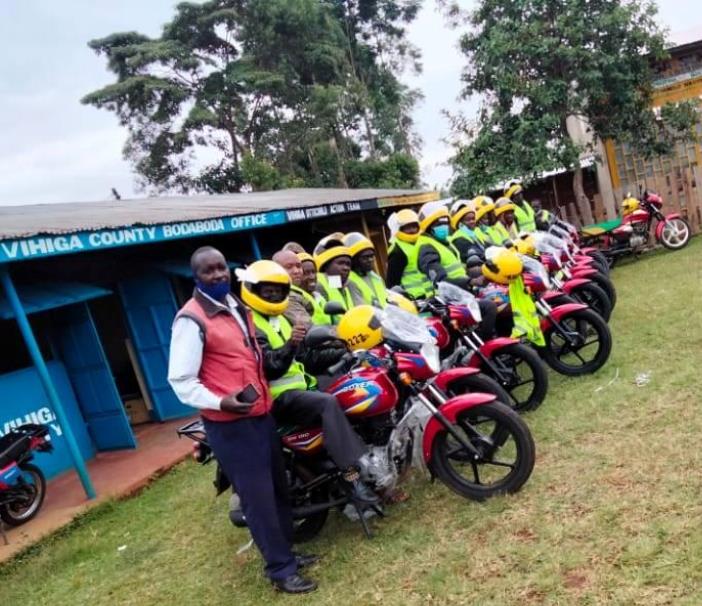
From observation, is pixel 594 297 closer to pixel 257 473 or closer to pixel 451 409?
pixel 451 409

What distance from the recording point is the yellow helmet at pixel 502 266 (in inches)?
193

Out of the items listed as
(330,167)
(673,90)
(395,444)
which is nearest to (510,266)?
(395,444)

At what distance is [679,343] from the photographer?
17.5 ft

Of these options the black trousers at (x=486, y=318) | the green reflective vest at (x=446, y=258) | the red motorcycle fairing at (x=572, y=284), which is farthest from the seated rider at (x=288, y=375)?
the red motorcycle fairing at (x=572, y=284)

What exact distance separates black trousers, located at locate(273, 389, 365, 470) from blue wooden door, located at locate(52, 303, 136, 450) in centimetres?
401

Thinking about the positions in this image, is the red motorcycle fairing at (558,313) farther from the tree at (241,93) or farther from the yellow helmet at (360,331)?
the tree at (241,93)

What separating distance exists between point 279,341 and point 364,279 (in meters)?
1.71

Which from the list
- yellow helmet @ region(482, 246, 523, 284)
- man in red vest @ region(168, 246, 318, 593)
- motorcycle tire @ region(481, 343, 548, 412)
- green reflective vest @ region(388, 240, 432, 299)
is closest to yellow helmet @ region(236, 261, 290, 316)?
man in red vest @ region(168, 246, 318, 593)

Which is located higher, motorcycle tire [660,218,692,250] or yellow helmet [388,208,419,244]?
yellow helmet [388,208,419,244]

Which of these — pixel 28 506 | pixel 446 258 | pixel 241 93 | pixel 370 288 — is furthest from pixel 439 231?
pixel 241 93

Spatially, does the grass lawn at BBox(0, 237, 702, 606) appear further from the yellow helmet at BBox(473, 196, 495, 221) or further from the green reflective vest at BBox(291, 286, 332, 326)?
the yellow helmet at BBox(473, 196, 495, 221)

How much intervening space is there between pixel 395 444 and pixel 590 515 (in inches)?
40.9

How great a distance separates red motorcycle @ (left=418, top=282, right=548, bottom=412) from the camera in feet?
15.0

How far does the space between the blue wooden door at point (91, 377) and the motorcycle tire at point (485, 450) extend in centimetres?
441
